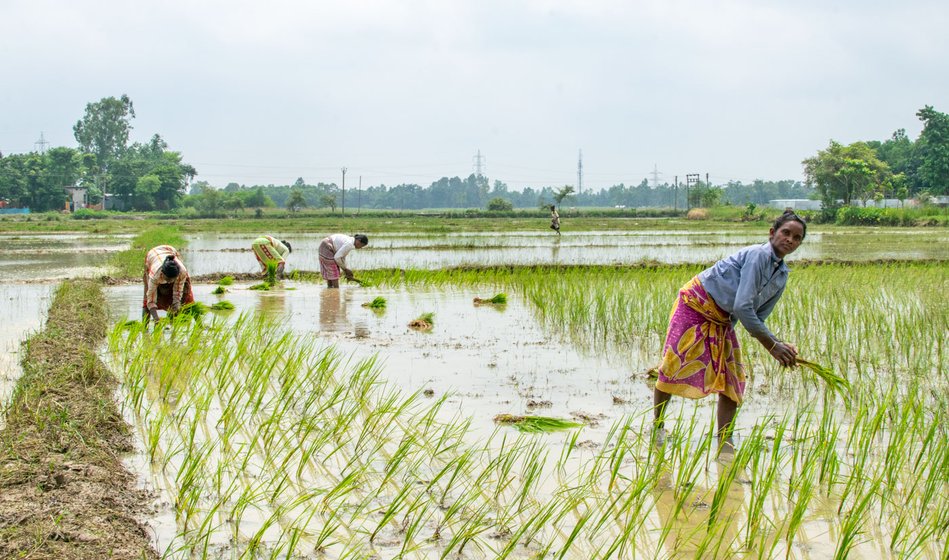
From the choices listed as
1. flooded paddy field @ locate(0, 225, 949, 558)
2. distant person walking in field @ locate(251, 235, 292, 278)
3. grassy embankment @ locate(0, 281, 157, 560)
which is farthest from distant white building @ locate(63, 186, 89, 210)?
grassy embankment @ locate(0, 281, 157, 560)

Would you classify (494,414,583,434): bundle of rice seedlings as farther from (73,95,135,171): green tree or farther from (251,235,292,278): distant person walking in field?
(73,95,135,171): green tree

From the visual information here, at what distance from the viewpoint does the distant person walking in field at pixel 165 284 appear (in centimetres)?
568

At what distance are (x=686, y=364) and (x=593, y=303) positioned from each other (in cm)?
401

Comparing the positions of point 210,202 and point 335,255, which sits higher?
point 210,202

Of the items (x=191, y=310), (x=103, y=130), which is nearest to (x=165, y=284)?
(x=191, y=310)

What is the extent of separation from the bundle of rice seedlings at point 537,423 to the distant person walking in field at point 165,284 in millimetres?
2877

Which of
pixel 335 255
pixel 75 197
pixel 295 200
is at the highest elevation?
pixel 75 197

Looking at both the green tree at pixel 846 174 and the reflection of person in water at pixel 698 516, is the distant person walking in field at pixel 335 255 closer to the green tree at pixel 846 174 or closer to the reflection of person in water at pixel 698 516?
the reflection of person in water at pixel 698 516

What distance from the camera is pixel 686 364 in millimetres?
3535

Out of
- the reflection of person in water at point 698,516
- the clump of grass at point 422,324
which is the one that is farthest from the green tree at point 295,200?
the reflection of person in water at point 698,516

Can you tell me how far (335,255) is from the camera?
8.98 metres

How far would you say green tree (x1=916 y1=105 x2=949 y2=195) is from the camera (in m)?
36.2

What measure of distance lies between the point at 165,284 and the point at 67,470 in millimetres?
3349

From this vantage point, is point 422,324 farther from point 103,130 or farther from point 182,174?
point 103,130
